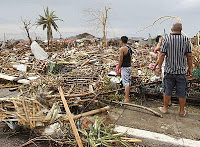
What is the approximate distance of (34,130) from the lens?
308 cm

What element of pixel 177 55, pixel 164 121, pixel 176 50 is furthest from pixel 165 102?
pixel 176 50

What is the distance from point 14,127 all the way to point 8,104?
0.53 meters

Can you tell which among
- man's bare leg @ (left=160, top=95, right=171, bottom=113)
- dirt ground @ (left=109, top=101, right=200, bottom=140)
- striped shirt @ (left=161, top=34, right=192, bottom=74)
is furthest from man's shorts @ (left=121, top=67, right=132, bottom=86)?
striped shirt @ (left=161, top=34, right=192, bottom=74)

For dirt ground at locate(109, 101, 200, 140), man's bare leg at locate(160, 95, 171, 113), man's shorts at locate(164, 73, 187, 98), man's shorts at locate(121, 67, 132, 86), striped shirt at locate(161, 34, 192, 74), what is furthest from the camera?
man's shorts at locate(121, 67, 132, 86)

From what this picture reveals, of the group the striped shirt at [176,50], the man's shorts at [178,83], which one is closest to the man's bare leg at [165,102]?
the man's shorts at [178,83]

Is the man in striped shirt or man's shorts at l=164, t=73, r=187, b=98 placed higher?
the man in striped shirt

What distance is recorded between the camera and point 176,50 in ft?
11.0

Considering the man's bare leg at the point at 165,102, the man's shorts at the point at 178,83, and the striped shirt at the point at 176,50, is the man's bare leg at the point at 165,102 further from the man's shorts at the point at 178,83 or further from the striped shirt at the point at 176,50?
the striped shirt at the point at 176,50

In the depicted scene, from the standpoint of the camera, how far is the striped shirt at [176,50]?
3334 mm

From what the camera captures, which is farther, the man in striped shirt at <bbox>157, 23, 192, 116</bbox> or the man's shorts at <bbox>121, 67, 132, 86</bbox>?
the man's shorts at <bbox>121, 67, 132, 86</bbox>

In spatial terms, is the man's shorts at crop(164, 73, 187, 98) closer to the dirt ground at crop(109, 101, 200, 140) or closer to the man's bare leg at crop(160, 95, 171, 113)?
the man's bare leg at crop(160, 95, 171, 113)

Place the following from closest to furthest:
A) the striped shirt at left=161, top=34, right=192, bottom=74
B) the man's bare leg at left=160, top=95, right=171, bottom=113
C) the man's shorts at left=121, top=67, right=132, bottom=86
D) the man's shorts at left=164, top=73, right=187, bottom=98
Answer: the striped shirt at left=161, top=34, right=192, bottom=74, the man's shorts at left=164, top=73, right=187, bottom=98, the man's bare leg at left=160, top=95, right=171, bottom=113, the man's shorts at left=121, top=67, right=132, bottom=86

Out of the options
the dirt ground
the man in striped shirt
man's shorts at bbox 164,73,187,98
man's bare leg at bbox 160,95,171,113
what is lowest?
the dirt ground

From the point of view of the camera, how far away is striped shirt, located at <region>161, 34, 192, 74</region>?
10.9 feet
